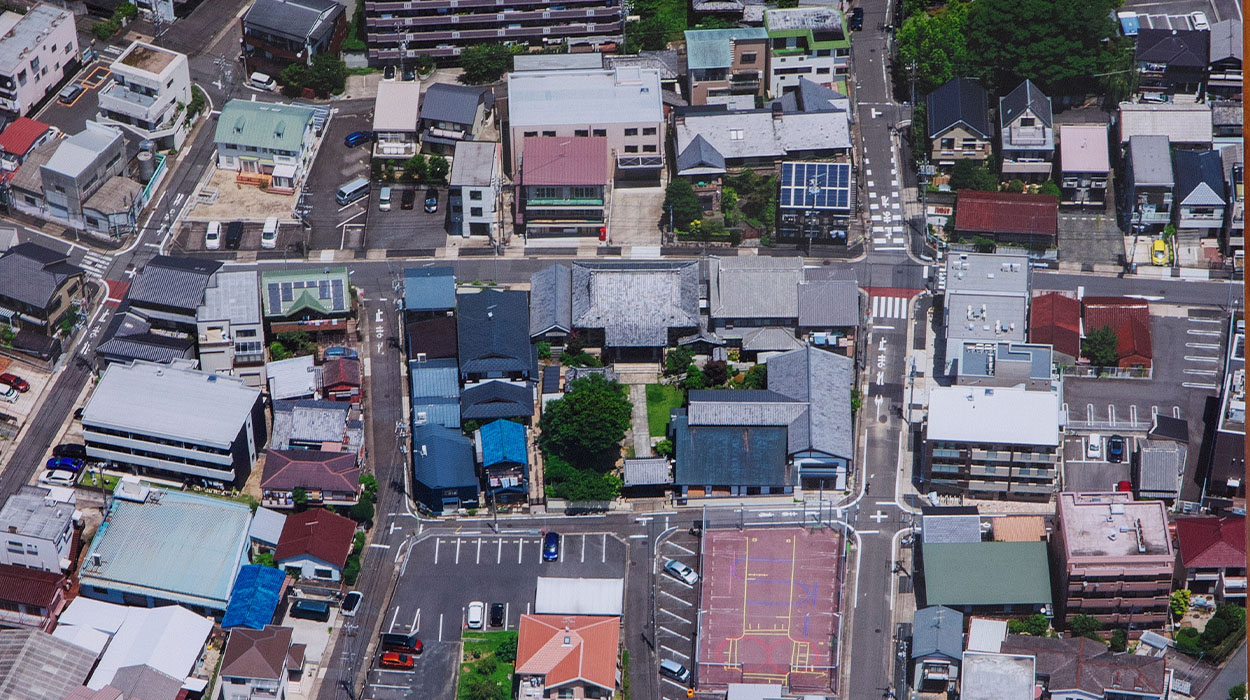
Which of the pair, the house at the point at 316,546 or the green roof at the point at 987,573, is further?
the house at the point at 316,546

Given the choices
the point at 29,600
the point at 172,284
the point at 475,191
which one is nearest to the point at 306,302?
the point at 172,284

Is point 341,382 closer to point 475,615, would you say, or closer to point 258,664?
point 475,615

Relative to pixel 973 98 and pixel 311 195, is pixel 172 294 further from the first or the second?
pixel 973 98

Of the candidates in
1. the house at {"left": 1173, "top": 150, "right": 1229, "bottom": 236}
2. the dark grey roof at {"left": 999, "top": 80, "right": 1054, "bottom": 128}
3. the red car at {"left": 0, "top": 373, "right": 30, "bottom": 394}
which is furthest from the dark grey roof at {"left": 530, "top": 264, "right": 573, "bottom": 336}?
the house at {"left": 1173, "top": 150, "right": 1229, "bottom": 236}

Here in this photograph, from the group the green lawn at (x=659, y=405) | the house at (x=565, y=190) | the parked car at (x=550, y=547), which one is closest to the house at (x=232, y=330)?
the house at (x=565, y=190)

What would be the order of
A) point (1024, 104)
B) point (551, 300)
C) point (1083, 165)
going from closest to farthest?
point (551, 300) → point (1083, 165) → point (1024, 104)

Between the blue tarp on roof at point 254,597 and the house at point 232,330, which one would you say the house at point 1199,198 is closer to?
the house at point 232,330

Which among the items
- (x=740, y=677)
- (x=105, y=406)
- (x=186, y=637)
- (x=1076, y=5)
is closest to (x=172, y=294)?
(x=105, y=406)
